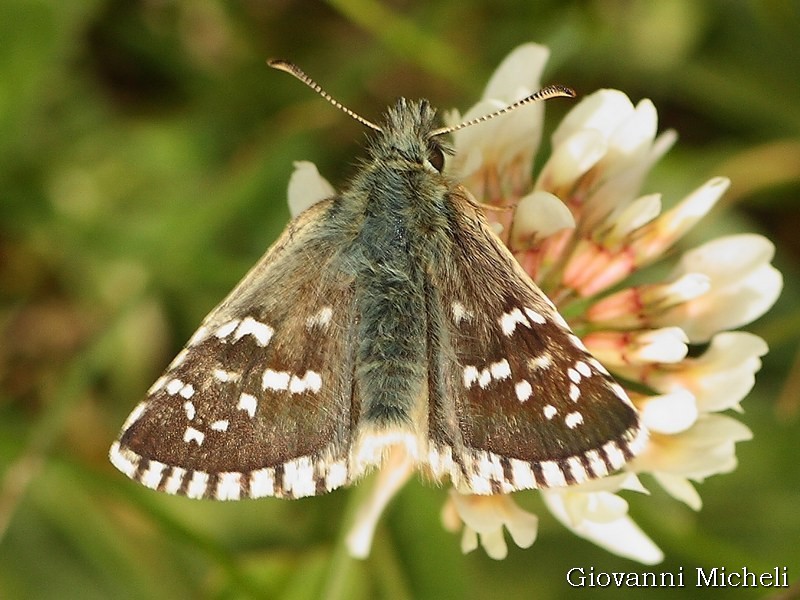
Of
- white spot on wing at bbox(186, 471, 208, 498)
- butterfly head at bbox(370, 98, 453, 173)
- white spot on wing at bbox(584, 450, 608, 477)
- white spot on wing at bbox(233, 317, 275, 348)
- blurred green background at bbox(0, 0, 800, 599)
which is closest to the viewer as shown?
white spot on wing at bbox(584, 450, 608, 477)

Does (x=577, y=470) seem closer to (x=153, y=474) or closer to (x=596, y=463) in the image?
(x=596, y=463)

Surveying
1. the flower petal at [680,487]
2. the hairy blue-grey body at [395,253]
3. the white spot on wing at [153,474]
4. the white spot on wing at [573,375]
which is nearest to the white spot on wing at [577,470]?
the white spot on wing at [573,375]

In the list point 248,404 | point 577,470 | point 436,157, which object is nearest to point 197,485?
point 248,404

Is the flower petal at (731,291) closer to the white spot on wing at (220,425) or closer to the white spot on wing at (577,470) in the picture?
the white spot on wing at (577,470)

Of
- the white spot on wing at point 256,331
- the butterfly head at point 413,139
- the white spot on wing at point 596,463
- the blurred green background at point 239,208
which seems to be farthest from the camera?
the blurred green background at point 239,208

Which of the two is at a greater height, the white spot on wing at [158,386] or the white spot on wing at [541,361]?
the white spot on wing at [541,361]

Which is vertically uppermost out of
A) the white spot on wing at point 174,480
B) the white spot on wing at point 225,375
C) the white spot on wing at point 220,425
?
the white spot on wing at point 225,375

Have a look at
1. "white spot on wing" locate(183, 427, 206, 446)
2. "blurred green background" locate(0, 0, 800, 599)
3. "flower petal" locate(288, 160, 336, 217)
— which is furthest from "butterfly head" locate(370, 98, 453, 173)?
"blurred green background" locate(0, 0, 800, 599)

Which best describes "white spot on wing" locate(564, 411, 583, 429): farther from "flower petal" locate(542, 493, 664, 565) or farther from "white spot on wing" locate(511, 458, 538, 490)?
"flower petal" locate(542, 493, 664, 565)
